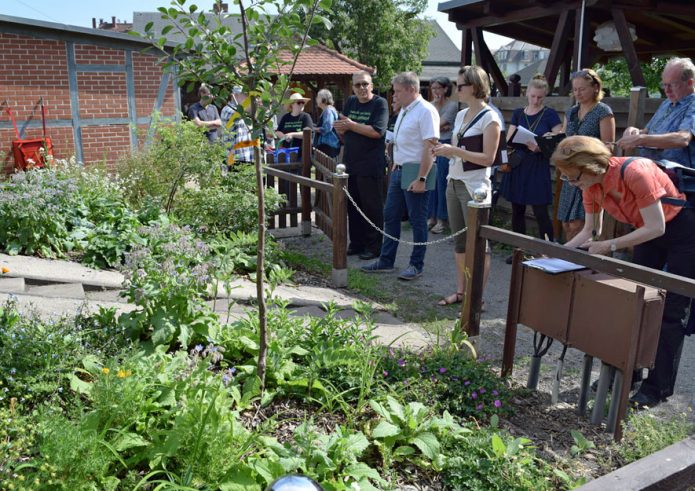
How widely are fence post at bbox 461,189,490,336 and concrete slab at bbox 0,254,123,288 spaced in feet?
8.94

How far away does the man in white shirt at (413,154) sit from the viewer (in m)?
6.14

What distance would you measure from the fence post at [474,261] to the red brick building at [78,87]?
816cm

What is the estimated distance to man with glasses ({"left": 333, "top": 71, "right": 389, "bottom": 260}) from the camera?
6.93m

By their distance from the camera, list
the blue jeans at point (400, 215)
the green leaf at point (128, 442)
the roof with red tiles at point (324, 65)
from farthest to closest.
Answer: the roof with red tiles at point (324, 65), the blue jeans at point (400, 215), the green leaf at point (128, 442)

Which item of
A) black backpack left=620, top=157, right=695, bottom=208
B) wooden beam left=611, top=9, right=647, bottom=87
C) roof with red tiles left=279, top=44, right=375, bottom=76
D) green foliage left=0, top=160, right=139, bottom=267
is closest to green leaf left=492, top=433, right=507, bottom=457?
black backpack left=620, top=157, right=695, bottom=208

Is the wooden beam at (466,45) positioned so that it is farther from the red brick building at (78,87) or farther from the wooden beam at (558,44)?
the red brick building at (78,87)

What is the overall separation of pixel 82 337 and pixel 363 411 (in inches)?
→ 58.8

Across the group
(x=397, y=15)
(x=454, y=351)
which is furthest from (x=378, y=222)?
(x=397, y=15)

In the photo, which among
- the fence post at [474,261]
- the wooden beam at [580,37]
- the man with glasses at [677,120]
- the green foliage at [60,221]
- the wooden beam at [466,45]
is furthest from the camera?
the wooden beam at [466,45]

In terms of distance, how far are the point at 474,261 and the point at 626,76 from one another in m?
30.2

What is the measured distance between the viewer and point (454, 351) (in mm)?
3945

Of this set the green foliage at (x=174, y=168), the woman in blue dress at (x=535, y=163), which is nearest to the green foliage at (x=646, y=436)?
the woman in blue dress at (x=535, y=163)

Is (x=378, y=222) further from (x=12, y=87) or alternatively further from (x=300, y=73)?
(x=300, y=73)

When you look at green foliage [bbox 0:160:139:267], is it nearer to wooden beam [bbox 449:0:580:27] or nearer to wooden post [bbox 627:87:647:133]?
wooden post [bbox 627:87:647:133]
